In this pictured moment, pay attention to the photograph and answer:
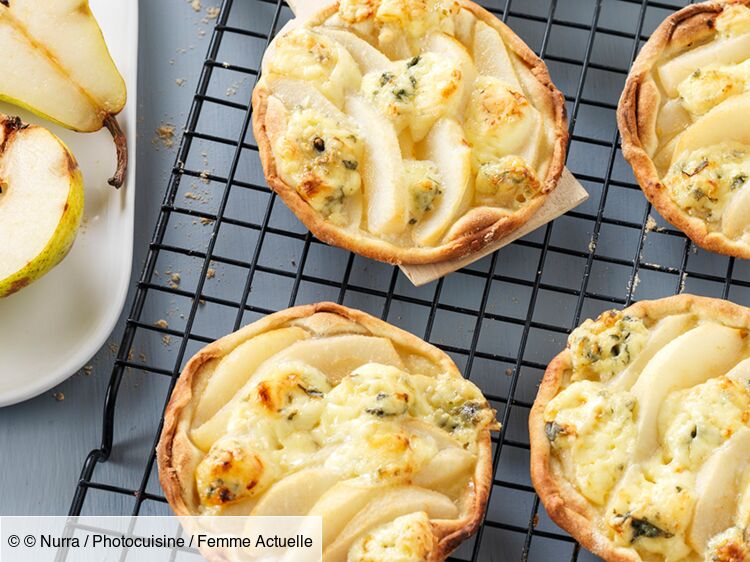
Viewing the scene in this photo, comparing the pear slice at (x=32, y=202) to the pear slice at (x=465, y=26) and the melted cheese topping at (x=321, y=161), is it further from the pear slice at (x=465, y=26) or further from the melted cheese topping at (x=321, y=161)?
the pear slice at (x=465, y=26)

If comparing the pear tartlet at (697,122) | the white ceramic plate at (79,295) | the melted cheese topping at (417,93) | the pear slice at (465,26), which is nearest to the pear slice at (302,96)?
the melted cheese topping at (417,93)

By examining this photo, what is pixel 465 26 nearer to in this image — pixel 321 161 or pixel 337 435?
pixel 321 161

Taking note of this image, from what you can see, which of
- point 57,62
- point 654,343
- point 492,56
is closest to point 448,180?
point 492,56

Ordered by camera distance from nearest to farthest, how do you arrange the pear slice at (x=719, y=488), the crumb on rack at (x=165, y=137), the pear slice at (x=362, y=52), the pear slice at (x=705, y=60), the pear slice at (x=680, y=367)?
the pear slice at (x=719, y=488), the pear slice at (x=680, y=367), the pear slice at (x=362, y=52), the pear slice at (x=705, y=60), the crumb on rack at (x=165, y=137)

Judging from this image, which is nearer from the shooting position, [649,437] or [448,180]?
[649,437]

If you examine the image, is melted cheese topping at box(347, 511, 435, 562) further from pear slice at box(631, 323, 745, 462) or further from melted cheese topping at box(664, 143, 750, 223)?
melted cheese topping at box(664, 143, 750, 223)
